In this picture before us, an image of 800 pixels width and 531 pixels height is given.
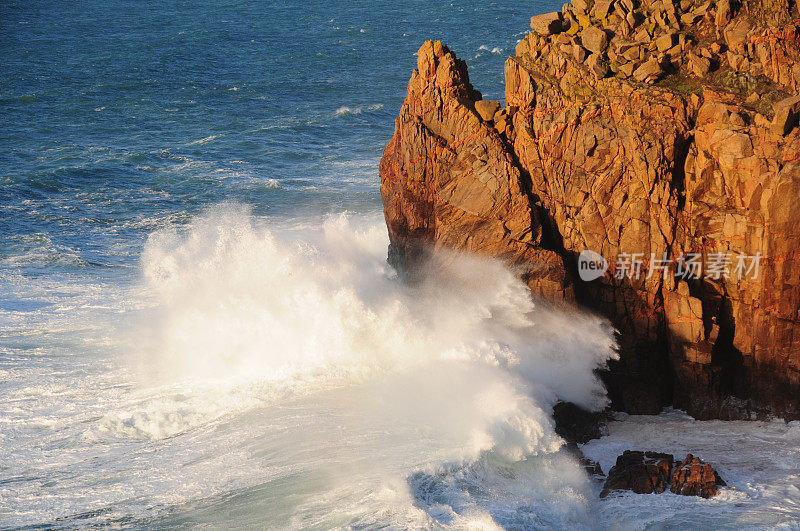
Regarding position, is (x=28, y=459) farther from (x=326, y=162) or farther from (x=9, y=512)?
(x=326, y=162)

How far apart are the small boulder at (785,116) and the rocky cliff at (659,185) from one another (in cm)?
3

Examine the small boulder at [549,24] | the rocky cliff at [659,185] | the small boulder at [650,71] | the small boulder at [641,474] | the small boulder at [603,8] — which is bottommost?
the small boulder at [641,474]

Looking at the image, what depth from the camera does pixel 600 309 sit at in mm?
18438

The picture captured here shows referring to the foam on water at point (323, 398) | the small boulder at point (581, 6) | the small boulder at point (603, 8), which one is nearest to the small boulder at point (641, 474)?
the foam on water at point (323, 398)

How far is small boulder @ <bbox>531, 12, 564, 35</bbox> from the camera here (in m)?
19.1

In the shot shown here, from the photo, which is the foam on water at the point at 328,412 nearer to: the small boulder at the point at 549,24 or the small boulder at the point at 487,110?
the small boulder at the point at 487,110

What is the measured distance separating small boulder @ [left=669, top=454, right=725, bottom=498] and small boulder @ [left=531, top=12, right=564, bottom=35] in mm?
9877

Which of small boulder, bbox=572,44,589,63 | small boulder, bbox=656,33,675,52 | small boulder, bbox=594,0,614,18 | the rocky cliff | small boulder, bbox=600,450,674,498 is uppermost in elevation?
small boulder, bbox=594,0,614,18

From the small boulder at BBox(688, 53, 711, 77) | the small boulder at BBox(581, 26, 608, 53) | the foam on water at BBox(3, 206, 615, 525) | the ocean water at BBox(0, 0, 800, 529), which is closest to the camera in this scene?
the ocean water at BBox(0, 0, 800, 529)

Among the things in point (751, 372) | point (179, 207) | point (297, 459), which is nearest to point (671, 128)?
point (751, 372)

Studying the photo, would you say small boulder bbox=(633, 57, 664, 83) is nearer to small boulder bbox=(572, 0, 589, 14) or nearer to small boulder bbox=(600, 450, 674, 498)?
small boulder bbox=(572, 0, 589, 14)

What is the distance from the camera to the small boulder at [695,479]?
49.5 ft

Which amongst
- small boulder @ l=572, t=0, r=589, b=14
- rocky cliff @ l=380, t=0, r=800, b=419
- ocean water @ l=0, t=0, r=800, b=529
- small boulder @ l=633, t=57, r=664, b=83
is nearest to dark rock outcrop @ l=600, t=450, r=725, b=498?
ocean water @ l=0, t=0, r=800, b=529

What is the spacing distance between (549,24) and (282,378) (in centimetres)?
1028
